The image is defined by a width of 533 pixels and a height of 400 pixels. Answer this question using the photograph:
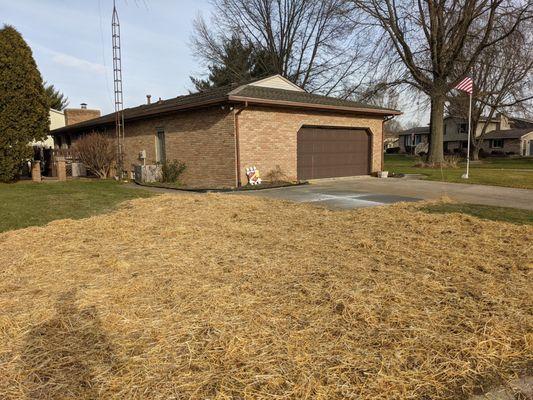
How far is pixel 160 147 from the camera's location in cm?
1748

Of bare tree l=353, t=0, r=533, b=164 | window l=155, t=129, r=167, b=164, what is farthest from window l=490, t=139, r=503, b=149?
window l=155, t=129, r=167, b=164

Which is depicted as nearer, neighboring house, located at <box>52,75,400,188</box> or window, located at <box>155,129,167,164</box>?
neighboring house, located at <box>52,75,400,188</box>

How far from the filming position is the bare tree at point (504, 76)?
74.3ft

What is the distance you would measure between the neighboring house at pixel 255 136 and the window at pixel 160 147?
44 mm

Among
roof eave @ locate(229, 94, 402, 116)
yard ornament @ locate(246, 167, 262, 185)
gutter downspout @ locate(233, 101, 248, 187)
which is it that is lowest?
yard ornament @ locate(246, 167, 262, 185)

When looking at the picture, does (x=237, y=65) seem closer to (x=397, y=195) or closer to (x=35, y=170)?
(x=35, y=170)

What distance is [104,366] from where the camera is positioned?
8.43 feet

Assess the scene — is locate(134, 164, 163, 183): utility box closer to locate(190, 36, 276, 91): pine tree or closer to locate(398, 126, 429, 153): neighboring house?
locate(190, 36, 276, 91): pine tree

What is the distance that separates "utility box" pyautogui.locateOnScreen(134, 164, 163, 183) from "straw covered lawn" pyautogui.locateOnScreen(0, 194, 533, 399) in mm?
10552

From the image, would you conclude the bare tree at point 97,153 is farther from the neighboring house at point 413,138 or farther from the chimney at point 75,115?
the neighboring house at point 413,138

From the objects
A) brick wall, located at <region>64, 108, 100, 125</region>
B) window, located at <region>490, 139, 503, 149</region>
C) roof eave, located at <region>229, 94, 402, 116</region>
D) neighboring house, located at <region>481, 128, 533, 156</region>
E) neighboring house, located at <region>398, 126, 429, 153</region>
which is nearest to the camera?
roof eave, located at <region>229, 94, 402, 116</region>

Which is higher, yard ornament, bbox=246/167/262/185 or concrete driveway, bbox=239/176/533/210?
yard ornament, bbox=246/167/262/185

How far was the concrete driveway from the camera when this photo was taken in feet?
32.1

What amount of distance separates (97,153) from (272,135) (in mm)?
9100
